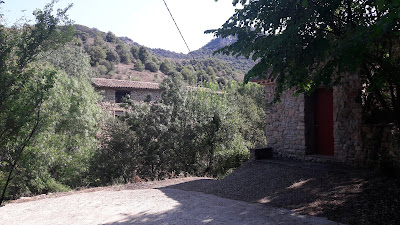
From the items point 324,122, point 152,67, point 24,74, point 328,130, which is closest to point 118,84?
point 24,74

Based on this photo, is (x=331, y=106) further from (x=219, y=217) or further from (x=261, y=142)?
(x=261, y=142)

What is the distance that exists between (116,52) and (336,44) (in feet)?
139

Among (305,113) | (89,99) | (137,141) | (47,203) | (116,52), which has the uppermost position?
(116,52)

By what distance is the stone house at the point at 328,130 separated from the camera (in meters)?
7.41

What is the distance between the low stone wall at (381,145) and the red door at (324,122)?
137 centimetres

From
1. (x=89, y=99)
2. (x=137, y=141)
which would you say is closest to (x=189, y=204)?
(x=137, y=141)

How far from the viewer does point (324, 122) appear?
357 inches

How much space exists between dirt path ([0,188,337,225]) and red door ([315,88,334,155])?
3.87 m

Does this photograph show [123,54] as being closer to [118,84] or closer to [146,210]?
[118,84]

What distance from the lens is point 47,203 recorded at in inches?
305

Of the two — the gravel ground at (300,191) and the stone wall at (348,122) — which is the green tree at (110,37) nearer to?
the gravel ground at (300,191)

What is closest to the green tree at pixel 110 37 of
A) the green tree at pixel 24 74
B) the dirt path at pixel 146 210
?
the green tree at pixel 24 74

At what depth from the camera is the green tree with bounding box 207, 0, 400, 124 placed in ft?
16.0

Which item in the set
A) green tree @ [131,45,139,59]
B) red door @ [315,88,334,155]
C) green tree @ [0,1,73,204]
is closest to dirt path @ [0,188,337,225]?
green tree @ [0,1,73,204]
